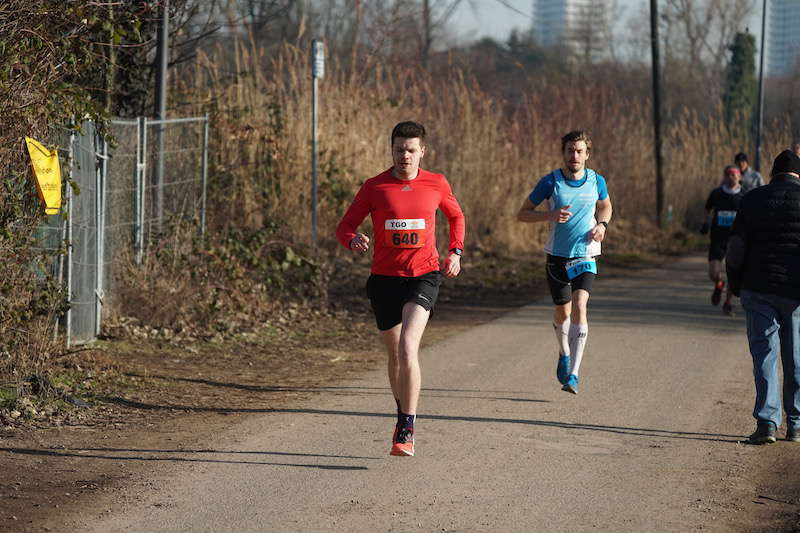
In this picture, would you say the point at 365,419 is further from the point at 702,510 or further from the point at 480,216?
the point at 480,216

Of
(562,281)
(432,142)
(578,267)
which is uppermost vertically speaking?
Answer: (432,142)

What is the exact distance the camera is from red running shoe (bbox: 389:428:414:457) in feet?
22.3

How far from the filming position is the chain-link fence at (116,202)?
1016cm

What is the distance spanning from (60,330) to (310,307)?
4.03 meters

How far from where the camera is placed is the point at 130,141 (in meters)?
12.3

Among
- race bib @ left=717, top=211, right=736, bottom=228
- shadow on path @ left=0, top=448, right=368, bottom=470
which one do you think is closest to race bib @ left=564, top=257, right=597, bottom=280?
shadow on path @ left=0, top=448, right=368, bottom=470

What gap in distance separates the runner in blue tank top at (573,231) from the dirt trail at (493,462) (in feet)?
1.40

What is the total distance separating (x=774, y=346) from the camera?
7.72 m

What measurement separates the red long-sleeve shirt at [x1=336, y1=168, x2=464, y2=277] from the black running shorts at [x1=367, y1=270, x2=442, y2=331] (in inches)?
1.7

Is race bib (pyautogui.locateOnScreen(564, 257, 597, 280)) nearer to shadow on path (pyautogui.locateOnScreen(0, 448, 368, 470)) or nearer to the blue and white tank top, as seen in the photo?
the blue and white tank top

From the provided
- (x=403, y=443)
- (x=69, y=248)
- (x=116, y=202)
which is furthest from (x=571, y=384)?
(x=116, y=202)

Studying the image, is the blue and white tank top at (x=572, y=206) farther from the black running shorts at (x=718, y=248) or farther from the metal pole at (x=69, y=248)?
the black running shorts at (x=718, y=248)

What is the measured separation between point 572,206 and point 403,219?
2497 millimetres

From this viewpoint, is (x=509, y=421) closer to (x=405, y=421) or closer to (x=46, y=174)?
(x=405, y=421)
